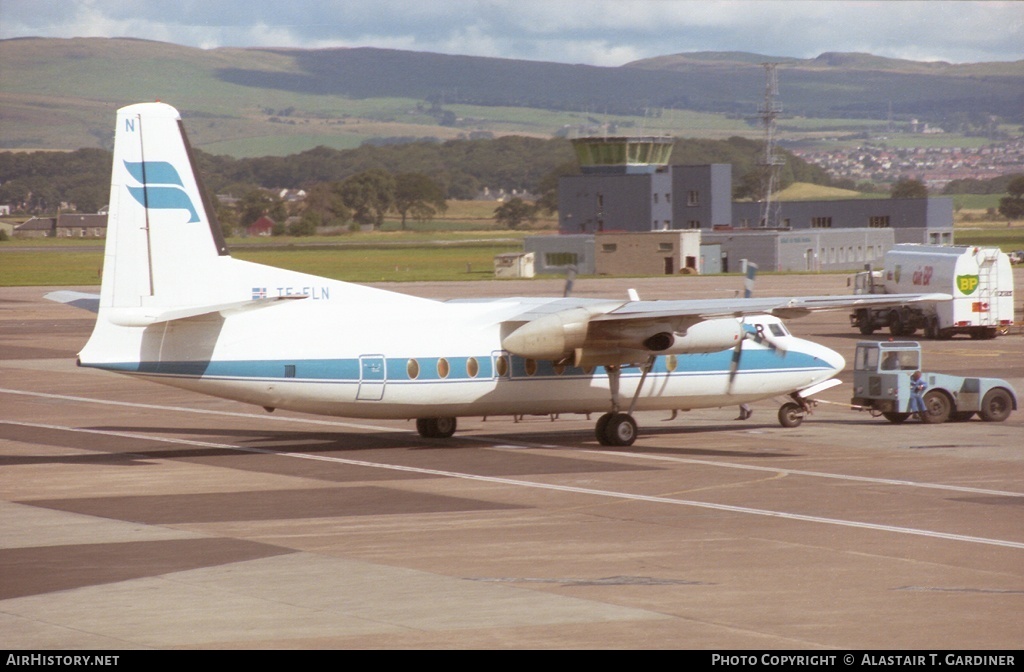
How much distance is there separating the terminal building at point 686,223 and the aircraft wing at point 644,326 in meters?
88.2

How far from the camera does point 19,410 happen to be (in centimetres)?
3541

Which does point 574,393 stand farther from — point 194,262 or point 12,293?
point 12,293

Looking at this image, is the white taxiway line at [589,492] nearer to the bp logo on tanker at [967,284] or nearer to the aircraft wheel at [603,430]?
the aircraft wheel at [603,430]

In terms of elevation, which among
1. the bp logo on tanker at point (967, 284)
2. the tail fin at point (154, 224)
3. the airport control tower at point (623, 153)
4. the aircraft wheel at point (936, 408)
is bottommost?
the aircraft wheel at point (936, 408)

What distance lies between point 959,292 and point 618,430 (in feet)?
97.3

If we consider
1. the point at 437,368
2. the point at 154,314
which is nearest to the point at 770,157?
the point at 437,368

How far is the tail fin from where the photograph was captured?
A: 24.1 metres

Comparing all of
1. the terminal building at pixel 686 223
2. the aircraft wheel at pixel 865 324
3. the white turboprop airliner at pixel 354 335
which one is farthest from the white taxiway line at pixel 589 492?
the terminal building at pixel 686 223

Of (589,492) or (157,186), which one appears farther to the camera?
(157,186)

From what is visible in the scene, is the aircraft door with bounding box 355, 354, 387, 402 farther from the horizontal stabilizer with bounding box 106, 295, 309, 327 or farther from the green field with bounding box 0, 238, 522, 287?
the green field with bounding box 0, 238, 522, 287

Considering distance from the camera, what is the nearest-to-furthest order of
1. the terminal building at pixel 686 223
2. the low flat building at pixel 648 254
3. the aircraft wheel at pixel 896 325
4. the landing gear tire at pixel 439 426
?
the landing gear tire at pixel 439 426, the aircraft wheel at pixel 896 325, the low flat building at pixel 648 254, the terminal building at pixel 686 223

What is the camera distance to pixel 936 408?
103 feet

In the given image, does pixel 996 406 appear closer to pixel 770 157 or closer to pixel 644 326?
pixel 644 326

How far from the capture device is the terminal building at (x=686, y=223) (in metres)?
118
